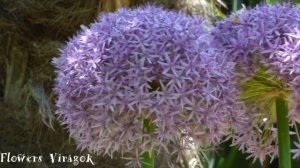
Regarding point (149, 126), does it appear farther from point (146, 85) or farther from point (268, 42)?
point (268, 42)

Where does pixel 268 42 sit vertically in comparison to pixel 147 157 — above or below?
above

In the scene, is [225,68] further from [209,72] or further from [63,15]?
[63,15]

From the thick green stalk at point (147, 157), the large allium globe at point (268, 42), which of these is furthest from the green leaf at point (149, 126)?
the large allium globe at point (268, 42)

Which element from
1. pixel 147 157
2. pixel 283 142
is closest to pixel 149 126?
pixel 147 157

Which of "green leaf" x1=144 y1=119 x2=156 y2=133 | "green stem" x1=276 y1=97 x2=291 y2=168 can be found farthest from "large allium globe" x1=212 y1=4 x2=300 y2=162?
"green leaf" x1=144 y1=119 x2=156 y2=133

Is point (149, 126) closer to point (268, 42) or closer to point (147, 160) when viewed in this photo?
point (147, 160)
